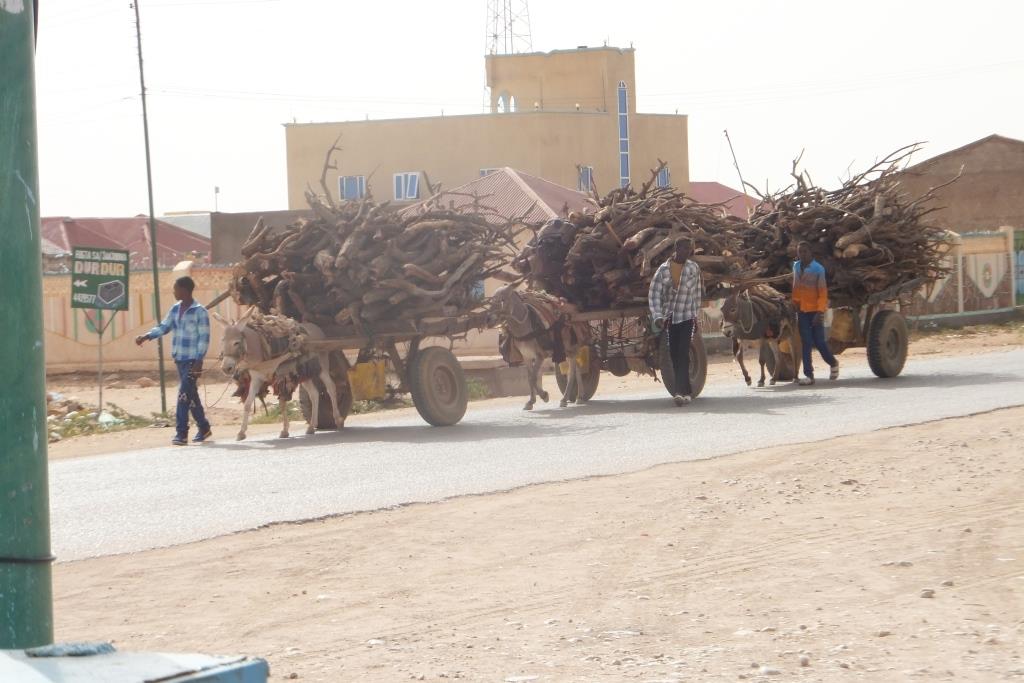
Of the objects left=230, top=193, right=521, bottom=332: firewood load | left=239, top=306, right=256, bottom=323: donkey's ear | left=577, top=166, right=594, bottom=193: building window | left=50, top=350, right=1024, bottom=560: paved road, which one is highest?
left=577, top=166, right=594, bottom=193: building window

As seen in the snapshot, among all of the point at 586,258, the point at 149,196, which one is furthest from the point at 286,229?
the point at 149,196

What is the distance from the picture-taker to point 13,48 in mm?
3172

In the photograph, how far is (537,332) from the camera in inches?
687

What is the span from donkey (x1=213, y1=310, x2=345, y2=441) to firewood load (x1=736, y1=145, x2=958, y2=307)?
22.0 ft

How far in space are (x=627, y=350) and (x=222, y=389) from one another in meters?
17.3

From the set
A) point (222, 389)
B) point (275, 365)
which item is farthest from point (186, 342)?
point (222, 389)

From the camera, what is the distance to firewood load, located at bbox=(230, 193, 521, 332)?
15.2m

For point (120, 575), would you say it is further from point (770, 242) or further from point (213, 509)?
point (770, 242)

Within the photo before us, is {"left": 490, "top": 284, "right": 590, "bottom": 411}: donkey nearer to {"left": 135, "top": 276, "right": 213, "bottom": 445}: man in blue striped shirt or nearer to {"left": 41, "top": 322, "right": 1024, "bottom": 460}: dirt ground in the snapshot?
{"left": 41, "top": 322, "right": 1024, "bottom": 460}: dirt ground

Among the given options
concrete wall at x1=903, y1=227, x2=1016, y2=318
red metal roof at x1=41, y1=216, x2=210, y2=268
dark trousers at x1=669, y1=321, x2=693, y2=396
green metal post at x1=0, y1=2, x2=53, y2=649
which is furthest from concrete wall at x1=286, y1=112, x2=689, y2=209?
green metal post at x1=0, y1=2, x2=53, y2=649

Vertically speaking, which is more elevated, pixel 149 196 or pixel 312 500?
pixel 149 196

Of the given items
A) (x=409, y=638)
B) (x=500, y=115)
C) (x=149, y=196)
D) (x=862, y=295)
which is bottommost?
(x=409, y=638)

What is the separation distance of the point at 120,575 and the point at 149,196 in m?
24.6

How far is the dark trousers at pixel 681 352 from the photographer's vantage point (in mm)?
16594
